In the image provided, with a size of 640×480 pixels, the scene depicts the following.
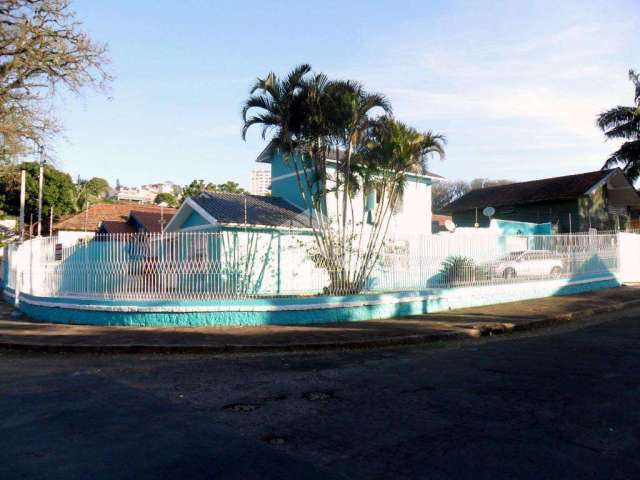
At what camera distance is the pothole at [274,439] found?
4617 mm

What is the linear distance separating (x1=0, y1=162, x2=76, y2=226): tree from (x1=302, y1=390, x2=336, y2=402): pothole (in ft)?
118

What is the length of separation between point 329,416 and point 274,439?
84cm

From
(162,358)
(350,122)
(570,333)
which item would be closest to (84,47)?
(350,122)

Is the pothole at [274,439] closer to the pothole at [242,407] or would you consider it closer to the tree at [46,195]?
the pothole at [242,407]

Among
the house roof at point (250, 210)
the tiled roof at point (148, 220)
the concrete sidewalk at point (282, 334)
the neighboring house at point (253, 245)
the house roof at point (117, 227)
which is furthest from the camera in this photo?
the house roof at point (117, 227)

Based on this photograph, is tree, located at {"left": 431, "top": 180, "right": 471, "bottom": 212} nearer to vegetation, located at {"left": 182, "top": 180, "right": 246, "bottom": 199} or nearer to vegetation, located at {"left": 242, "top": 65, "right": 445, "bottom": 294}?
vegetation, located at {"left": 182, "top": 180, "right": 246, "bottom": 199}

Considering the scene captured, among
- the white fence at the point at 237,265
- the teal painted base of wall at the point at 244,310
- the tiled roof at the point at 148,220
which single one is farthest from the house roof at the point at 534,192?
the tiled roof at the point at 148,220

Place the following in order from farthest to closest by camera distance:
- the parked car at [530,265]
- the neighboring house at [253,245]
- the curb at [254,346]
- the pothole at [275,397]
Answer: the parked car at [530,265], the neighboring house at [253,245], the curb at [254,346], the pothole at [275,397]

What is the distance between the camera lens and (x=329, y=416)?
A: 5.38m

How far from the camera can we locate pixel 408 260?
1336cm

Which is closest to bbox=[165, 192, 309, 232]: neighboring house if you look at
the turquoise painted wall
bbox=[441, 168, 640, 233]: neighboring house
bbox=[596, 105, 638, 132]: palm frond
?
the turquoise painted wall

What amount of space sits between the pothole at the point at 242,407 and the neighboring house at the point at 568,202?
23418 mm

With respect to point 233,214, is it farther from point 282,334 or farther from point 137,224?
point 137,224

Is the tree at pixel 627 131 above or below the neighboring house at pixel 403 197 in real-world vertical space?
above
